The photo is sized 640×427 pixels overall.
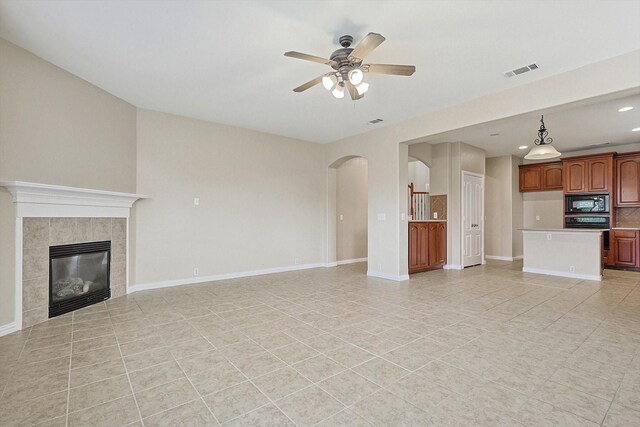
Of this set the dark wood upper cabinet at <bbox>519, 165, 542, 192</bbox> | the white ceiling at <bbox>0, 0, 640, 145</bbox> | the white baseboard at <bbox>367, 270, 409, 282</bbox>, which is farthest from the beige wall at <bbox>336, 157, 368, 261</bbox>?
the dark wood upper cabinet at <bbox>519, 165, 542, 192</bbox>

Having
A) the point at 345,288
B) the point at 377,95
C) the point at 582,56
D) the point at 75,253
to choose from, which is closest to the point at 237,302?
the point at 345,288

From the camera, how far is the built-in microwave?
7.16 m

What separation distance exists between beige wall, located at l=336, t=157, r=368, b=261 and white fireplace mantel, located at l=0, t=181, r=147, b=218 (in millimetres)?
4480

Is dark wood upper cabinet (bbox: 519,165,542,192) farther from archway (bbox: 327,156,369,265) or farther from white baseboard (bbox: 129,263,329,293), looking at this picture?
white baseboard (bbox: 129,263,329,293)

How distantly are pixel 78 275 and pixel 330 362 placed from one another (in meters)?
3.64

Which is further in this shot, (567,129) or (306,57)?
(567,129)

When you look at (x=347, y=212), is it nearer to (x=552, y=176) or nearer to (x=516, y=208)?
(x=516, y=208)

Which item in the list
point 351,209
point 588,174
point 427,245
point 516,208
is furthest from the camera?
point 516,208

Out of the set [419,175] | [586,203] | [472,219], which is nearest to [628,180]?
[586,203]

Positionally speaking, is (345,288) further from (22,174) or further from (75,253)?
(22,174)

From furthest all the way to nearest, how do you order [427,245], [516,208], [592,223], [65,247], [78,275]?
1. [516,208]
2. [592,223]
3. [427,245]
4. [78,275]
5. [65,247]

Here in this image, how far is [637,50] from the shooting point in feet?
10.2

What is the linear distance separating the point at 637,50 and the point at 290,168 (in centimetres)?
536

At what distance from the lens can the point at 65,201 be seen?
12.1ft
